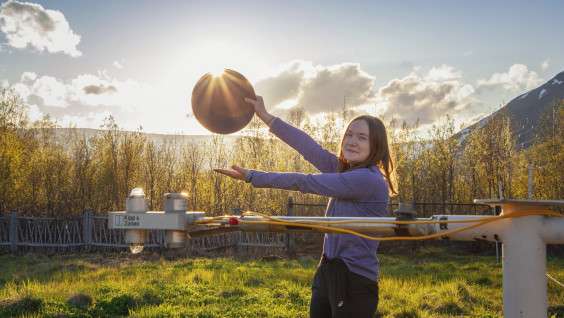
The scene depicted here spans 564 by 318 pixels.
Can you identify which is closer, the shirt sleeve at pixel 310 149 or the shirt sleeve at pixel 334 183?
the shirt sleeve at pixel 334 183

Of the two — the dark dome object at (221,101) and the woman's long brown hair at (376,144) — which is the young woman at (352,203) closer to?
the woman's long brown hair at (376,144)

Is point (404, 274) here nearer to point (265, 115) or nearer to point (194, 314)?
point (194, 314)

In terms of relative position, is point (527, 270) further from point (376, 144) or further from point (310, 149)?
point (310, 149)

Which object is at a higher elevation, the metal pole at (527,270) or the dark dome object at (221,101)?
the dark dome object at (221,101)

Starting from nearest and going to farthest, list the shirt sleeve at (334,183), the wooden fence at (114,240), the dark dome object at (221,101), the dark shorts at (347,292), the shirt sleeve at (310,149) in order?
1. the shirt sleeve at (334,183)
2. the dark shorts at (347,292)
3. the dark dome object at (221,101)
4. the shirt sleeve at (310,149)
5. the wooden fence at (114,240)

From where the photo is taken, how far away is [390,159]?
259cm

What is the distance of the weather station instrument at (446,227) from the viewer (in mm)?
1425

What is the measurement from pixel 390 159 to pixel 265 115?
883 mm

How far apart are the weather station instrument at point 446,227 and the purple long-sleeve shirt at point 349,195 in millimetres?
336

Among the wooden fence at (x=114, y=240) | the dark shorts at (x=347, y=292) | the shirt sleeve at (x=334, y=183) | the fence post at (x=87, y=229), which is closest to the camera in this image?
the shirt sleeve at (x=334, y=183)

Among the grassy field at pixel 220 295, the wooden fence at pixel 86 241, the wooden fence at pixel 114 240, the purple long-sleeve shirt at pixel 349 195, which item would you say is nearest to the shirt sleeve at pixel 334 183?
the purple long-sleeve shirt at pixel 349 195

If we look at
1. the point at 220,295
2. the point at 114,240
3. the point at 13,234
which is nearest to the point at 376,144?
the point at 220,295

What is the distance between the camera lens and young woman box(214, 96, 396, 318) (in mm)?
2162

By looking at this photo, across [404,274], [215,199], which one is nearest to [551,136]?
[404,274]
